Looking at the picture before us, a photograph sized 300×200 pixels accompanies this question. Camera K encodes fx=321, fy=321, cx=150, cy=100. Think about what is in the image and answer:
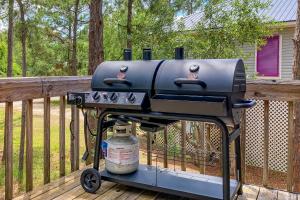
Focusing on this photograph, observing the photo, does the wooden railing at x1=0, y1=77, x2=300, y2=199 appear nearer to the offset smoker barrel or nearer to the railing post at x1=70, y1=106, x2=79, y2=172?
the railing post at x1=70, y1=106, x2=79, y2=172

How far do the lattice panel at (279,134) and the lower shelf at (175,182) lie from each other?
371 cm

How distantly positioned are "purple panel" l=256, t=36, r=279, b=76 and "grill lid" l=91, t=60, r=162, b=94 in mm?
6658

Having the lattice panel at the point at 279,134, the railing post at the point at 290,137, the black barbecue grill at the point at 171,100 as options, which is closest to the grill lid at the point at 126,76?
the black barbecue grill at the point at 171,100

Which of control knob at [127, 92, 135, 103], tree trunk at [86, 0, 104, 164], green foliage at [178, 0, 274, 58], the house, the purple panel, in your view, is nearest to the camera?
control knob at [127, 92, 135, 103]

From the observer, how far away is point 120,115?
238 centimetres

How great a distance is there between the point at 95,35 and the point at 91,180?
2177 mm

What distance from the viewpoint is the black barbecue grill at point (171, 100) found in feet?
6.29

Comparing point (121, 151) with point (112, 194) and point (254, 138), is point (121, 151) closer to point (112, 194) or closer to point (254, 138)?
point (112, 194)

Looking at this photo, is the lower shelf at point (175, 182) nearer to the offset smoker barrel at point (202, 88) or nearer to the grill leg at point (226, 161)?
the grill leg at point (226, 161)

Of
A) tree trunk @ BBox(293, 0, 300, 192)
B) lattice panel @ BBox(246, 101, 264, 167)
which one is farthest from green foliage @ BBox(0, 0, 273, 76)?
tree trunk @ BBox(293, 0, 300, 192)

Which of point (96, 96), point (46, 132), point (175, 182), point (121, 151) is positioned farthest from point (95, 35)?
point (175, 182)

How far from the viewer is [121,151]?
2408mm

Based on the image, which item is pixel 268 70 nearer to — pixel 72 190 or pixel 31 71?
pixel 72 190

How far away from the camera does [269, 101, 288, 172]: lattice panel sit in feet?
18.7
